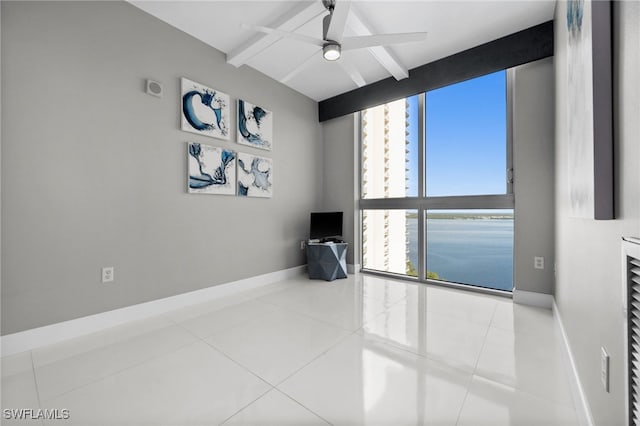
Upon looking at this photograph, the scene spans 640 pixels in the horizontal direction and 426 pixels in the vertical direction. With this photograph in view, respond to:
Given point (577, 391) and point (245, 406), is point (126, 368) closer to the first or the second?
point (245, 406)

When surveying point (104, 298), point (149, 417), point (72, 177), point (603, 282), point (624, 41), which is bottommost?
point (149, 417)

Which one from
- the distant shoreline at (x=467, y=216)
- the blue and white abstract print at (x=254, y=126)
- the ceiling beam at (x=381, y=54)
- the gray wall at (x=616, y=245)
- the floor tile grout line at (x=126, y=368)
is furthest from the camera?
the blue and white abstract print at (x=254, y=126)

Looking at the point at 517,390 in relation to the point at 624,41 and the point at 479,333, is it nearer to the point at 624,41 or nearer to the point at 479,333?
the point at 479,333

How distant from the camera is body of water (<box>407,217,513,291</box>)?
287cm

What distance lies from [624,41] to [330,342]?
1996 mm

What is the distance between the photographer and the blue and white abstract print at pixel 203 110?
102 inches

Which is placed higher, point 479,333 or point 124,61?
point 124,61

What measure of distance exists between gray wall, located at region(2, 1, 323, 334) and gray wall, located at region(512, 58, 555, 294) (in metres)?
3.15

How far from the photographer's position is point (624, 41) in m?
0.72

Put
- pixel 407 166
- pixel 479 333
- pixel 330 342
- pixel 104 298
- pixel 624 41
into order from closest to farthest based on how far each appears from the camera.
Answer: pixel 624 41 → pixel 330 342 → pixel 479 333 → pixel 104 298 → pixel 407 166

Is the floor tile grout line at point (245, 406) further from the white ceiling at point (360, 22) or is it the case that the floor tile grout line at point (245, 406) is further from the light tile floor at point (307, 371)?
the white ceiling at point (360, 22)

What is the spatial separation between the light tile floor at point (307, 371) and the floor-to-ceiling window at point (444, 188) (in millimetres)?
886

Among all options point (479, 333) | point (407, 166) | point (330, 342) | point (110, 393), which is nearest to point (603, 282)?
point (479, 333)

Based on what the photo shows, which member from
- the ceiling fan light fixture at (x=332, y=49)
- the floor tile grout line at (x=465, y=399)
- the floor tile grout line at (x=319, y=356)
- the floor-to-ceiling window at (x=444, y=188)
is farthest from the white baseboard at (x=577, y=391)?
the ceiling fan light fixture at (x=332, y=49)
